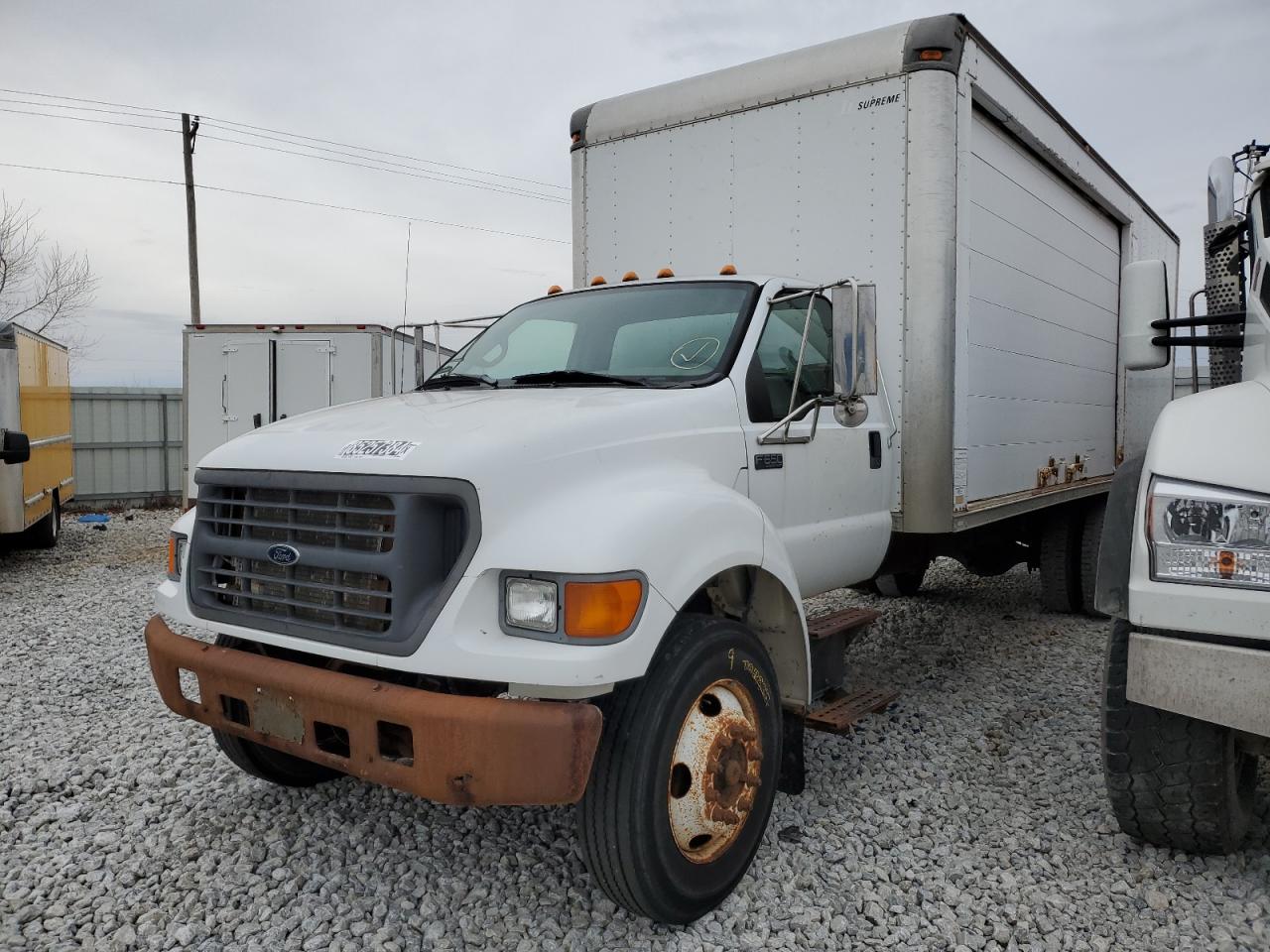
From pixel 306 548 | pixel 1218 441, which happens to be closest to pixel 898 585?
pixel 1218 441

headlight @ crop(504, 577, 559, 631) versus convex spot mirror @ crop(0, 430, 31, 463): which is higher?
convex spot mirror @ crop(0, 430, 31, 463)

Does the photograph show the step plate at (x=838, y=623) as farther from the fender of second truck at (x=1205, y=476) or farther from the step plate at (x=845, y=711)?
the fender of second truck at (x=1205, y=476)

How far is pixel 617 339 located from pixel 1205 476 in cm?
220

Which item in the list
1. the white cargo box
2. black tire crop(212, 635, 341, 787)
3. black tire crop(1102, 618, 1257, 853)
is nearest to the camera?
black tire crop(1102, 618, 1257, 853)

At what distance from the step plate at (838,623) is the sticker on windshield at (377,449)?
5.87 feet

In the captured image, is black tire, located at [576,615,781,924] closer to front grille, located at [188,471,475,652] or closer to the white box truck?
front grille, located at [188,471,475,652]

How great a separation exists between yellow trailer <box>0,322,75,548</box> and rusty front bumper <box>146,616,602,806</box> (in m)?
7.07

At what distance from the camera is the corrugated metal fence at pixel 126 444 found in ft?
53.2

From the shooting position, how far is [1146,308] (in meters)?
3.73

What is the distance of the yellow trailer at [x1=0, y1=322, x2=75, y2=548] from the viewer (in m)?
8.54

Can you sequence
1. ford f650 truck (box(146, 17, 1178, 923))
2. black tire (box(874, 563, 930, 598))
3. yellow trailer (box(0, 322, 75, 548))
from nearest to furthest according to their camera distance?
1. ford f650 truck (box(146, 17, 1178, 923))
2. black tire (box(874, 563, 930, 598))
3. yellow trailer (box(0, 322, 75, 548))

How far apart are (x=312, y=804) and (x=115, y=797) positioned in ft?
2.88

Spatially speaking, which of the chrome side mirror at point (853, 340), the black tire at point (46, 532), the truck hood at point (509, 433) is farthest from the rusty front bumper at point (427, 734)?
the black tire at point (46, 532)

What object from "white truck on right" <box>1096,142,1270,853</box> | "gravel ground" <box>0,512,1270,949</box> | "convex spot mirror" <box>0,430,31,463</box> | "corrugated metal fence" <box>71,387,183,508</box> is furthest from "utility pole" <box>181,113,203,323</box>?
"white truck on right" <box>1096,142,1270,853</box>
